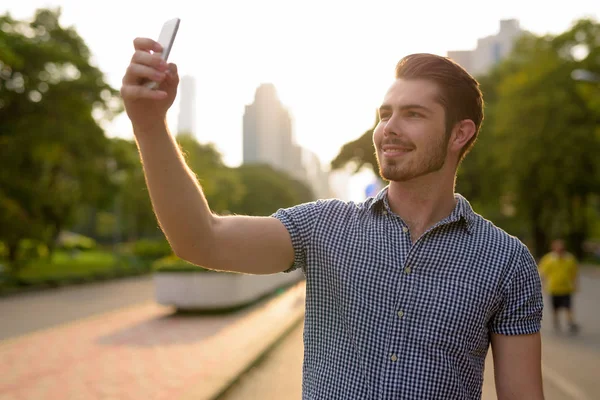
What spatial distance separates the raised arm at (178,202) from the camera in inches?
58.8

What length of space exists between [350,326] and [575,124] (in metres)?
35.7

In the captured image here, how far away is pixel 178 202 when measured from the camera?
1672 millimetres

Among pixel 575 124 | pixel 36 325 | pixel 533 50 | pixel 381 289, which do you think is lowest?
pixel 36 325

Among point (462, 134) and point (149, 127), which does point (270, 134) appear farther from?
point (149, 127)

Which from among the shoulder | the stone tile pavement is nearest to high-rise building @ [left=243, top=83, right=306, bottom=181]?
the stone tile pavement

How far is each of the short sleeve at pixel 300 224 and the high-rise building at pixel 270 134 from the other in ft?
450

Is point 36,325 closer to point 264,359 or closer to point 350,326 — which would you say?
point 264,359

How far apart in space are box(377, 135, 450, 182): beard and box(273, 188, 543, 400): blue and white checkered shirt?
116 millimetres

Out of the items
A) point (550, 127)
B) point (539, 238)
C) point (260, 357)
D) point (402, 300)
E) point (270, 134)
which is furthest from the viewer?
point (270, 134)

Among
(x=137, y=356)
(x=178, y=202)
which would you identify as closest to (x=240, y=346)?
(x=137, y=356)

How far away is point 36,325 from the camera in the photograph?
46.6ft

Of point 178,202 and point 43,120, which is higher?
point 43,120

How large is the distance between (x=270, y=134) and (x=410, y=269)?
164 meters

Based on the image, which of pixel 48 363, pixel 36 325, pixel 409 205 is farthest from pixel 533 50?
pixel 409 205
